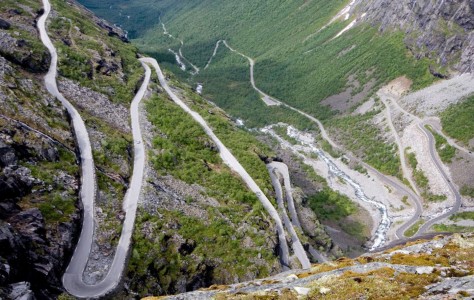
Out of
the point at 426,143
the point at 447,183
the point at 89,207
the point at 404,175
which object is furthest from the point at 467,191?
the point at 89,207

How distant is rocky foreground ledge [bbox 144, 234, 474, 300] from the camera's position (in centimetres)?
1998

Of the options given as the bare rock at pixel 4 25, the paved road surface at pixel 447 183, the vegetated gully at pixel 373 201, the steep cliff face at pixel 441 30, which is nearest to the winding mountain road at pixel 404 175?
the vegetated gully at pixel 373 201

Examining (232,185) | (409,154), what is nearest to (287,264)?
(232,185)

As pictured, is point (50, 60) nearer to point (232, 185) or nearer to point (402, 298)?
point (232, 185)

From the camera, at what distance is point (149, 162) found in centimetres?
5747

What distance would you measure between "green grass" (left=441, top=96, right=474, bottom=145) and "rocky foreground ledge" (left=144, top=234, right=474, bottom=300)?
83.9 meters

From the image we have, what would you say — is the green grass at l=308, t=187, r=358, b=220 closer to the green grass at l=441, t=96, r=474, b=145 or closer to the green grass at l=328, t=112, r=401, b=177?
the green grass at l=328, t=112, r=401, b=177

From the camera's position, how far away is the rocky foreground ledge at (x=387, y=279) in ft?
65.6

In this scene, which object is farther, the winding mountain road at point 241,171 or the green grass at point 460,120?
the green grass at point 460,120

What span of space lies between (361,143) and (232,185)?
7219 centimetres

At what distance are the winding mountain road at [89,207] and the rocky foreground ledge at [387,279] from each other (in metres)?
13.3

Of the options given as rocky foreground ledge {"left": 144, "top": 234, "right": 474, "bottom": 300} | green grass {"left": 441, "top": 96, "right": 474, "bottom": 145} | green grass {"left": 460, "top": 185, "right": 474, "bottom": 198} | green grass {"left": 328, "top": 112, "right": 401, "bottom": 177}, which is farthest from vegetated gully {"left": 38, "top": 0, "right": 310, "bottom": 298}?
green grass {"left": 441, "top": 96, "right": 474, "bottom": 145}

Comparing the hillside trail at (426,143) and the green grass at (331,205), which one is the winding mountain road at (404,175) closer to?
the hillside trail at (426,143)

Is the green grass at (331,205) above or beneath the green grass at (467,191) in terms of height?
above
